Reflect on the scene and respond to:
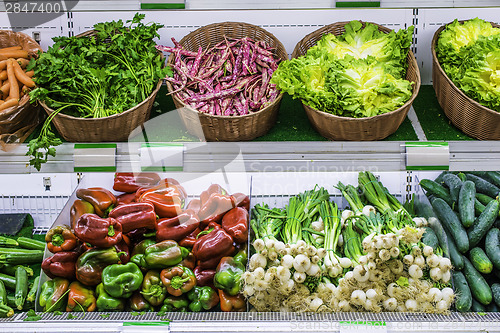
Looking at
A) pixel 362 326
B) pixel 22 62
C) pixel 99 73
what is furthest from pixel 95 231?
pixel 362 326

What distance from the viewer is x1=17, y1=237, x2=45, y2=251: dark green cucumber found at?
235cm

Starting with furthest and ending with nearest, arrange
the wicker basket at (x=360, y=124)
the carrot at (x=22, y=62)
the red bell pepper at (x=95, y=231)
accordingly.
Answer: the carrot at (x=22, y=62) → the red bell pepper at (x=95, y=231) → the wicker basket at (x=360, y=124)

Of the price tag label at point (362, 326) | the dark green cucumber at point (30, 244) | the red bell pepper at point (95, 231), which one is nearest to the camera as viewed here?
the price tag label at point (362, 326)

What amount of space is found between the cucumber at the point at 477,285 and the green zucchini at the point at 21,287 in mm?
1938

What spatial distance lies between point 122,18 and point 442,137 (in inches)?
65.5

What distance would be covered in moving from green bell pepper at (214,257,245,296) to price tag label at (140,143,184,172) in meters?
0.50

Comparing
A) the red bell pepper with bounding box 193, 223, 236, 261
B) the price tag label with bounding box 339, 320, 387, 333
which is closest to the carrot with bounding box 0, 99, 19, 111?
the red bell pepper with bounding box 193, 223, 236, 261

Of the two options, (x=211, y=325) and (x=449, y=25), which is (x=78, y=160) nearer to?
(x=211, y=325)

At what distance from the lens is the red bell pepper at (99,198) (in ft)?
7.49

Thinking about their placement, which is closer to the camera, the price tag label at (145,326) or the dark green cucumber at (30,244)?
the price tag label at (145,326)

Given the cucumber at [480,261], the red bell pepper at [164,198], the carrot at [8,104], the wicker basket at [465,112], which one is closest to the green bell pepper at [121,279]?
the red bell pepper at [164,198]

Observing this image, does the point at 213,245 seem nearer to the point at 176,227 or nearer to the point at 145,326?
the point at 176,227

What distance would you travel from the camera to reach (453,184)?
7.66 ft

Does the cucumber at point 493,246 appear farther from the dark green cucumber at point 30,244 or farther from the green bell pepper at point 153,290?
the dark green cucumber at point 30,244
